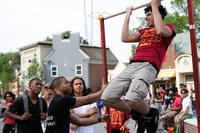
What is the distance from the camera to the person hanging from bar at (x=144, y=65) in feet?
17.6

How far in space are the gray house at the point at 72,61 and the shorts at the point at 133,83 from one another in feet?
175

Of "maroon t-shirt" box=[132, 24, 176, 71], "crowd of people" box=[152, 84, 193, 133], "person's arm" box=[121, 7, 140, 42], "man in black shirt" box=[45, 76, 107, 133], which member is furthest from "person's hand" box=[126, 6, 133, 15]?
"crowd of people" box=[152, 84, 193, 133]

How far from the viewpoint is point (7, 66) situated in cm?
8025

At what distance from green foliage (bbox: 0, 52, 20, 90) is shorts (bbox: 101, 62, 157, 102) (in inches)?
2689

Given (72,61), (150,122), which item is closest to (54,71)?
(72,61)

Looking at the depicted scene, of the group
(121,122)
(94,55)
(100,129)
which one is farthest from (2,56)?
(121,122)

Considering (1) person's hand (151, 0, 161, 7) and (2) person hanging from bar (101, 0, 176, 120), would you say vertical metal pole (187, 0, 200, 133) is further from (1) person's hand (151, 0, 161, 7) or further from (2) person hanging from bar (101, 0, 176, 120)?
(1) person's hand (151, 0, 161, 7)

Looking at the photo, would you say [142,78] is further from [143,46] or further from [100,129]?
[100,129]

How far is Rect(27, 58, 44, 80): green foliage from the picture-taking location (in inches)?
2306

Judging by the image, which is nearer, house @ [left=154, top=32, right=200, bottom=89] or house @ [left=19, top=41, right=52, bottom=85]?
house @ [left=154, top=32, right=200, bottom=89]

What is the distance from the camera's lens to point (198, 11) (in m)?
42.7

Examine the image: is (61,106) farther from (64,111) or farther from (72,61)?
(72,61)

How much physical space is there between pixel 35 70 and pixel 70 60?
458 centimetres

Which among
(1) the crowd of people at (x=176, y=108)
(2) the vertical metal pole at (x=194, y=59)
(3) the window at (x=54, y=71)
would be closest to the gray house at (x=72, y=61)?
(3) the window at (x=54, y=71)
